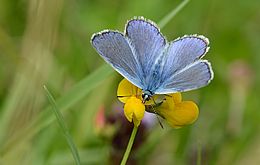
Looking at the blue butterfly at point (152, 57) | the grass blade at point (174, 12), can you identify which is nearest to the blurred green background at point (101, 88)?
the grass blade at point (174, 12)

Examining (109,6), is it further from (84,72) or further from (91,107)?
(91,107)

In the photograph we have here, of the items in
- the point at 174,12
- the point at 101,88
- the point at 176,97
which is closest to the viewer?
the point at 176,97

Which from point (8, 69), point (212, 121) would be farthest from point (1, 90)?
point (212, 121)

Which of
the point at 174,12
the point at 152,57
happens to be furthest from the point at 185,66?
the point at 174,12

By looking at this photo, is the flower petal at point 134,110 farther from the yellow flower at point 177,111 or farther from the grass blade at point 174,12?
the grass blade at point 174,12

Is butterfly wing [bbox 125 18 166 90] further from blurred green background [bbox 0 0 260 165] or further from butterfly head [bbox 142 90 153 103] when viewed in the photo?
blurred green background [bbox 0 0 260 165]

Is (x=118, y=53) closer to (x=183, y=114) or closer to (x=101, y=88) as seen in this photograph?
(x=183, y=114)
